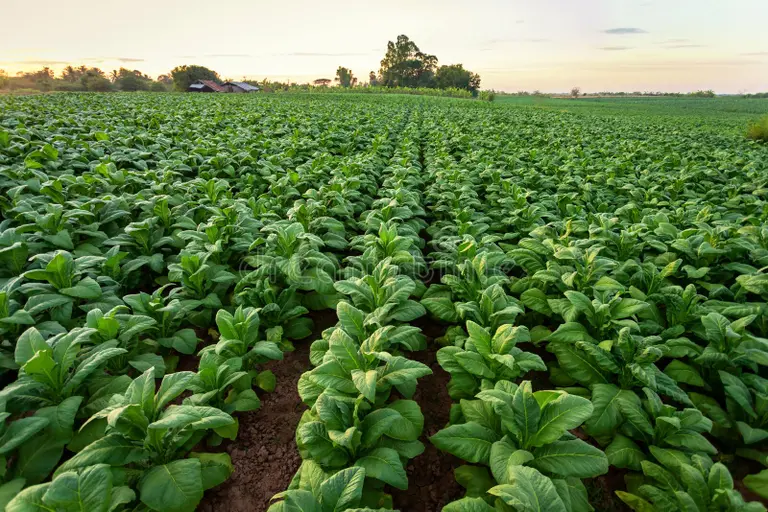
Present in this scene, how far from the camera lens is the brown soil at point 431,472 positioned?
7.60ft

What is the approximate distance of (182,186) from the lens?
5.93 m

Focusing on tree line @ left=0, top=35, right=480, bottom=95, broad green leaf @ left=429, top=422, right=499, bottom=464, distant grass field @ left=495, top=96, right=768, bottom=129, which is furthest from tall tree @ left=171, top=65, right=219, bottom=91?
broad green leaf @ left=429, top=422, right=499, bottom=464

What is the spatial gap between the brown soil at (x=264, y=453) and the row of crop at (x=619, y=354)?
1.11m

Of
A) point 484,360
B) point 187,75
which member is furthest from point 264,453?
point 187,75

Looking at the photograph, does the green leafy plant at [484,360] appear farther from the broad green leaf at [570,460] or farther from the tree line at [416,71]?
the tree line at [416,71]

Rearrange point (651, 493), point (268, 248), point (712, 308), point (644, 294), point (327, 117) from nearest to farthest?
point (651, 493) < point (712, 308) < point (644, 294) < point (268, 248) < point (327, 117)

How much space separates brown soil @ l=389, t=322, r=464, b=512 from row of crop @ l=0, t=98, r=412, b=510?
1194 millimetres

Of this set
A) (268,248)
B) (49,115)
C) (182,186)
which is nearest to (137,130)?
(49,115)

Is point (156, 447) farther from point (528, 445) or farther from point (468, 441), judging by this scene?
point (528, 445)

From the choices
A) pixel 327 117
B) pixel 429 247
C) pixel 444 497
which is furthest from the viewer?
pixel 327 117

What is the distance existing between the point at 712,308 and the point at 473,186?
4428mm

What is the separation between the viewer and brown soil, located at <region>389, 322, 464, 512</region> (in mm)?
2316

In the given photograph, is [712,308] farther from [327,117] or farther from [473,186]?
[327,117]

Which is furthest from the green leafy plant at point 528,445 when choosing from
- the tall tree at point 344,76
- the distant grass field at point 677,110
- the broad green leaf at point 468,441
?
the tall tree at point 344,76
